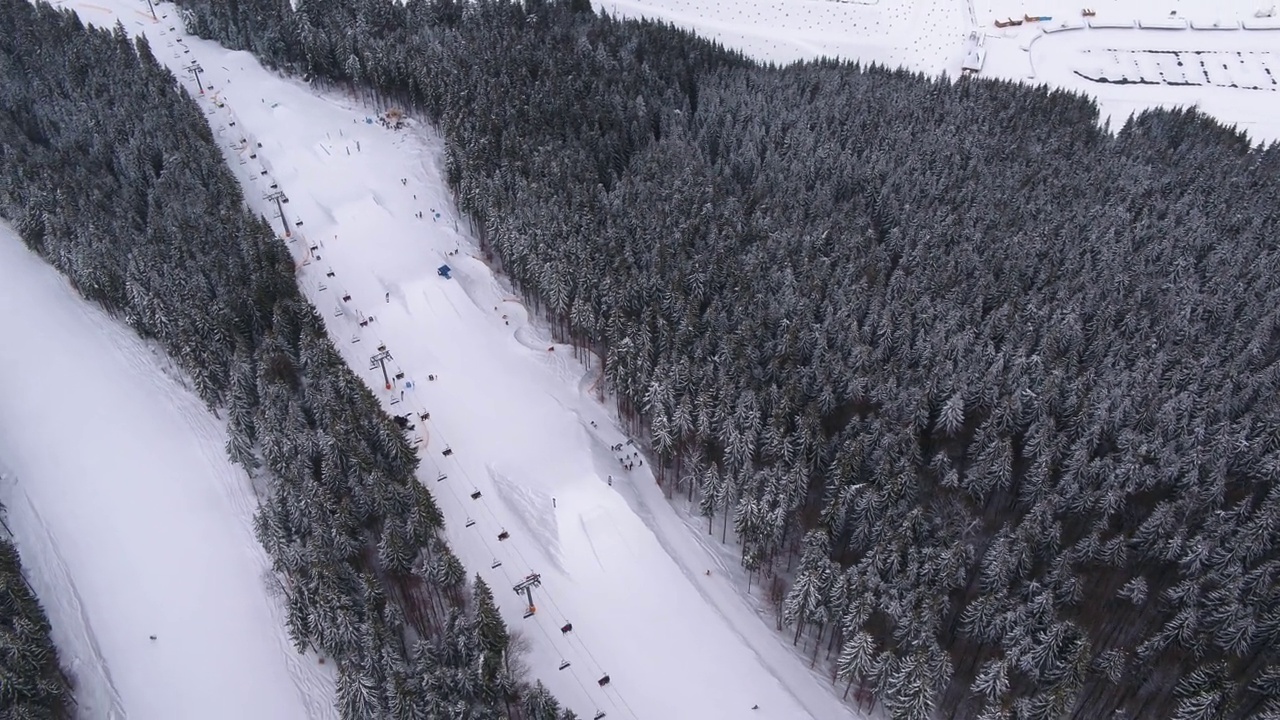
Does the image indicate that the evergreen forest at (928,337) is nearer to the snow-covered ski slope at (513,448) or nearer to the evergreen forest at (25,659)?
the snow-covered ski slope at (513,448)

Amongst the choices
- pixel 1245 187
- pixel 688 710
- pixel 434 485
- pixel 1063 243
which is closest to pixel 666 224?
pixel 434 485

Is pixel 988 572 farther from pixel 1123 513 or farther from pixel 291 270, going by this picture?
pixel 291 270

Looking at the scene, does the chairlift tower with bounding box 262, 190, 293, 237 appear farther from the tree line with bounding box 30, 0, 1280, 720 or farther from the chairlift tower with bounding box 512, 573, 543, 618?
the chairlift tower with bounding box 512, 573, 543, 618

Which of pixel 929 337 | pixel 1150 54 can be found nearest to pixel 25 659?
pixel 929 337

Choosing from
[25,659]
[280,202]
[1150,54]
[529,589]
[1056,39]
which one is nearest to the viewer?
[25,659]

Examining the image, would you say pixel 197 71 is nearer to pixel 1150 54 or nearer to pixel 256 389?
pixel 256 389

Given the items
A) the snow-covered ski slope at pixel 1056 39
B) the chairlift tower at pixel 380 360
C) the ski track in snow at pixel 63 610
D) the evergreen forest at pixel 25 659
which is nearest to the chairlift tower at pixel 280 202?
the chairlift tower at pixel 380 360

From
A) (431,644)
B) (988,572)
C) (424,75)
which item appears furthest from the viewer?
(424,75)
